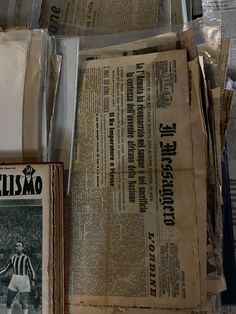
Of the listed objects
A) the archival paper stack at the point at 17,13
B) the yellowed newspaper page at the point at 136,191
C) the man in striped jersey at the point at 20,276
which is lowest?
the man in striped jersey at the point at 20,276

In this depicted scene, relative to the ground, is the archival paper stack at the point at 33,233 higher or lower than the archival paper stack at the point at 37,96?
lower

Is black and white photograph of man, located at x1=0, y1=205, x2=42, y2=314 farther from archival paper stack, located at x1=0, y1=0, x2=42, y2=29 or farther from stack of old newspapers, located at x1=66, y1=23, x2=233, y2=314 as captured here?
archival paper stack, located at x1=0, y1=0, x2=42, y2=29

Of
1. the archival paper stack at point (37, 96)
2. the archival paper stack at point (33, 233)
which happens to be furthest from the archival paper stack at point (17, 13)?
the archival paper stack at point (33, 233)

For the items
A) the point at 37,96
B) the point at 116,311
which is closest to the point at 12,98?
the point at 37,96

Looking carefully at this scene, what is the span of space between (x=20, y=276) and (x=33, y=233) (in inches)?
2.1

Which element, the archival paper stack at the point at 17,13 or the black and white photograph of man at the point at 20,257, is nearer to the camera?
the black and white photograph of man at the point at 20,257

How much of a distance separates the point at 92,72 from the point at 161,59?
0.10 m

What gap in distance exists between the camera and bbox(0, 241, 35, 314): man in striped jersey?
558 millimetres

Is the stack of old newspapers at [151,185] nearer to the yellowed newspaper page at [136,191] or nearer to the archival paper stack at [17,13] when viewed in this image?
the yellowed newspaper page at [136,191]

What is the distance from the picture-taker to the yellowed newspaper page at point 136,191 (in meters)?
0.58

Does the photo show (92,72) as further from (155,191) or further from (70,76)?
(155,191)

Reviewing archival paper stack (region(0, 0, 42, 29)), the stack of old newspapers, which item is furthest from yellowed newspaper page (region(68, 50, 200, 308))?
archival paper stack (region(0, 0, 42, 29))

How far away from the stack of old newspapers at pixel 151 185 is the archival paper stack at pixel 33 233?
0.11 feet

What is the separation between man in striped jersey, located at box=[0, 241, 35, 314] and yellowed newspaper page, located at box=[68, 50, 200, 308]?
2.3 inches
